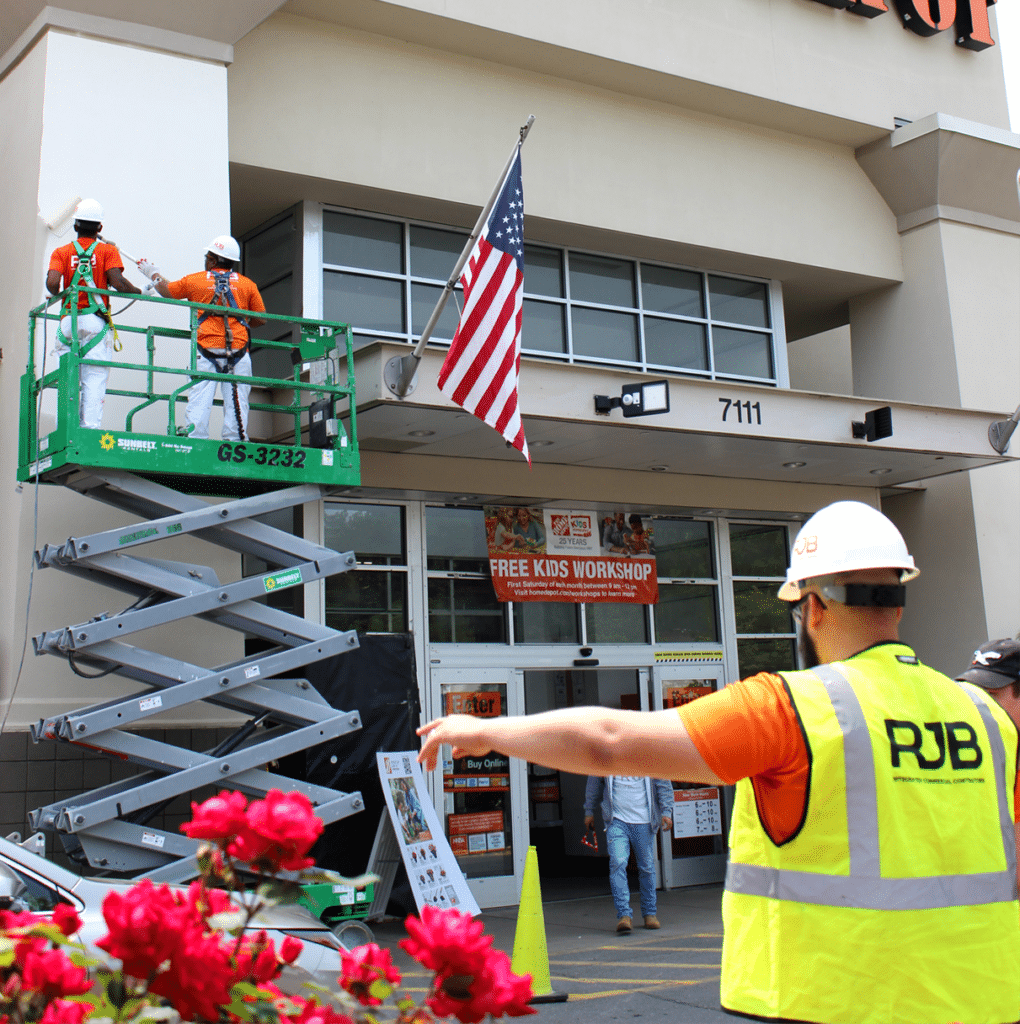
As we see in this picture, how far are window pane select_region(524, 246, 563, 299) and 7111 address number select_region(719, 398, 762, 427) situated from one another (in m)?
2.84

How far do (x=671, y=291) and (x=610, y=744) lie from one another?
13549 millimetres

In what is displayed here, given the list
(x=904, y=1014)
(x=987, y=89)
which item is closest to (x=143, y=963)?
(x=904, y=1014)

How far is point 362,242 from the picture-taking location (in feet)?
43.3

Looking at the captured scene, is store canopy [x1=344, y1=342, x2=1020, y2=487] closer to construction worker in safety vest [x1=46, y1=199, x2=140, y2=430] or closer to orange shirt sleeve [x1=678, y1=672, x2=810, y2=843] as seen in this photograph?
construction worker in safety vest [x1=46, y1=199, x2=140, y2=430]

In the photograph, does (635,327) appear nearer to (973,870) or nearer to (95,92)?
(95,92)

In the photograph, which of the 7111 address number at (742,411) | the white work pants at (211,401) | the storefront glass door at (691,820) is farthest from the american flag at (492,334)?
the storefront glass door at (691,820)

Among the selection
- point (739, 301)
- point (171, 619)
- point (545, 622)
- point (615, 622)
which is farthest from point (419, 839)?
point (739, 301)

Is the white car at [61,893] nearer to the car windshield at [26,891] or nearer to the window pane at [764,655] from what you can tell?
the car windshield at [26,891]

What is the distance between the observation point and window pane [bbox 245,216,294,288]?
42.7ft

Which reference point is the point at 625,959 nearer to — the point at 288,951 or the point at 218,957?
the point at 288,951

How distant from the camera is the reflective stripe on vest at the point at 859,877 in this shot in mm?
2477

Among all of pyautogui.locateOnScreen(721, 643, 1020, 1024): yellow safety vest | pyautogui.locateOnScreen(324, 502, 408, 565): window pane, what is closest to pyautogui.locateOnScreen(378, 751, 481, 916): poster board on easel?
pyautogui.locateOnScreen(324, 502, 408, 565): window pane

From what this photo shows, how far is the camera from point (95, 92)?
1095 centimetres

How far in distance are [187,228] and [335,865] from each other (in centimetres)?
623
